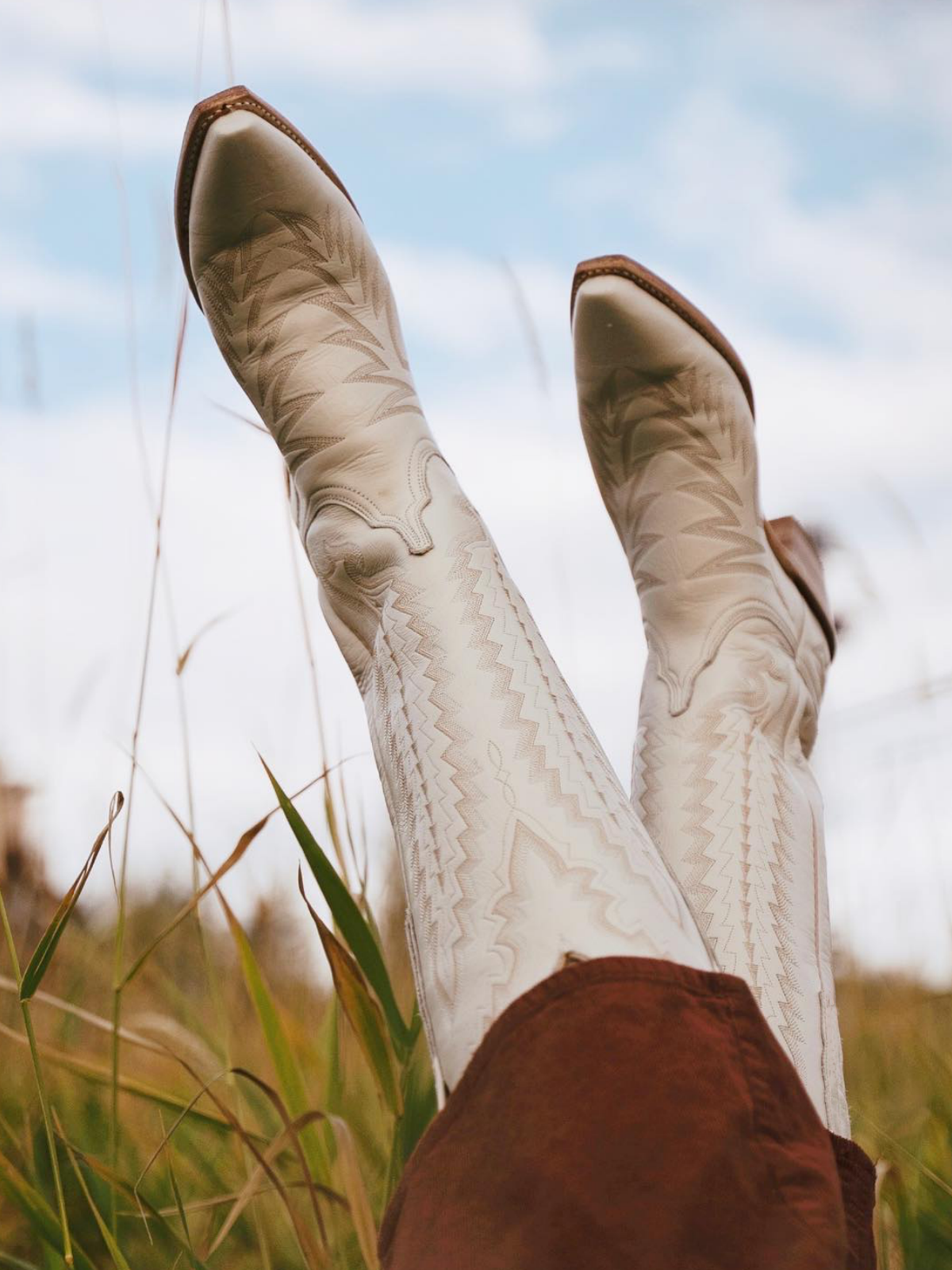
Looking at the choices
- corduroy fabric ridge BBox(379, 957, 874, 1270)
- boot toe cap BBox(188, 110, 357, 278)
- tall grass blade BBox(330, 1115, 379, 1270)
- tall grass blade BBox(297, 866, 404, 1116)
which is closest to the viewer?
corduroy fabric ridge BBox(379, 957, 874, 1270)

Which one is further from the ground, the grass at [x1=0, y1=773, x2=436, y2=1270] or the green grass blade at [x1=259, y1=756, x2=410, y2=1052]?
the green grass blade at [x1=259, y1=756, x2=410, y2=1052]

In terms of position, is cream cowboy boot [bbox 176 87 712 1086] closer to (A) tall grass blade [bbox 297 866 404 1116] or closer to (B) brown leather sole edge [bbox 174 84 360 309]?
(B) brown leather sole edge [bbox 174 84 360 309]

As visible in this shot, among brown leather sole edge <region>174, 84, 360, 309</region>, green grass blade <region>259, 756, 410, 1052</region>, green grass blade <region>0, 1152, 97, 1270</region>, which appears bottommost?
green grass blade <region>0, 1152, 97, 1270</region>

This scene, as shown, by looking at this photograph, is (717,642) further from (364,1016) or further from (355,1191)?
(355,1191)

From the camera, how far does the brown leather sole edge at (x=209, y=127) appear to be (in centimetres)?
112

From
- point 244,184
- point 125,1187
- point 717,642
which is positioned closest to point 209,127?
point 244,184

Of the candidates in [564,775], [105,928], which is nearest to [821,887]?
[564,775]

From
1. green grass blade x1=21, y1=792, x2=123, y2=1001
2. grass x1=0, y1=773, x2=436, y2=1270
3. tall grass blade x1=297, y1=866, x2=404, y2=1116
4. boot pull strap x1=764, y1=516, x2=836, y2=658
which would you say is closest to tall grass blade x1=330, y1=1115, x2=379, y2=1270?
grass x1=0, y1=773, x2=436, y2=1270

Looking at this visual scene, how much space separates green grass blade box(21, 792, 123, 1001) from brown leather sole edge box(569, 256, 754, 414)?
805 millimetres

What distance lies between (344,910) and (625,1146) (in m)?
0.38

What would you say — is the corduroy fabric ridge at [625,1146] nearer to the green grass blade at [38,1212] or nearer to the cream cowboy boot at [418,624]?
the cream cowboy boot at [418,624]

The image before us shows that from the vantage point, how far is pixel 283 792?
3.16ft

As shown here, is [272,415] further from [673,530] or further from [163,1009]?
[163,1009]

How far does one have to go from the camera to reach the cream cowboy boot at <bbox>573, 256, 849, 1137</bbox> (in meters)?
1.01
